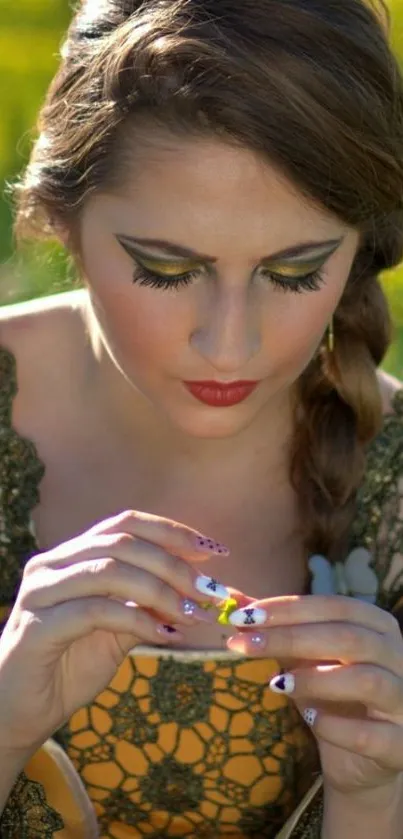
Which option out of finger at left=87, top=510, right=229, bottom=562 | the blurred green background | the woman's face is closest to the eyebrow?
the woman's face

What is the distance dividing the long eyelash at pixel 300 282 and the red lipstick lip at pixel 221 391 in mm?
127

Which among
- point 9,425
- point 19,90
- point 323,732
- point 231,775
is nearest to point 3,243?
point 19,90

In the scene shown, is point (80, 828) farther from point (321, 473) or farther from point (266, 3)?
point (266, 3)

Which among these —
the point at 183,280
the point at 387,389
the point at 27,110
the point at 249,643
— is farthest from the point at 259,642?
the point at 27,110

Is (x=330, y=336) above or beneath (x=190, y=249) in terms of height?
beneath

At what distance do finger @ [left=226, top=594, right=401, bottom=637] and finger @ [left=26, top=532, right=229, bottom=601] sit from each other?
1.4 inches

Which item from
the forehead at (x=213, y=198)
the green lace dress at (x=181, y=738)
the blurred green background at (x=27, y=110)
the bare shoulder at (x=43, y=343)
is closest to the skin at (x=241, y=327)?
the forehead at (x=213, y=198)

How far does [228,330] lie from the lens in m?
1.74

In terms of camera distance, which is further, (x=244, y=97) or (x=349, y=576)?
(x=349, y=576)

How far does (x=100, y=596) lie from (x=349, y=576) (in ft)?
1.80

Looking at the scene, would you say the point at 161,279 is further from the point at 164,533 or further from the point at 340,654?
the point at 340,654

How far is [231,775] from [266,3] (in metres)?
1.07

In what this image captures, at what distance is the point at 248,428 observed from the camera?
2209mm

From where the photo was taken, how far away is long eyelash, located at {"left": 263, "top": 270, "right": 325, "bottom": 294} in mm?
1776
